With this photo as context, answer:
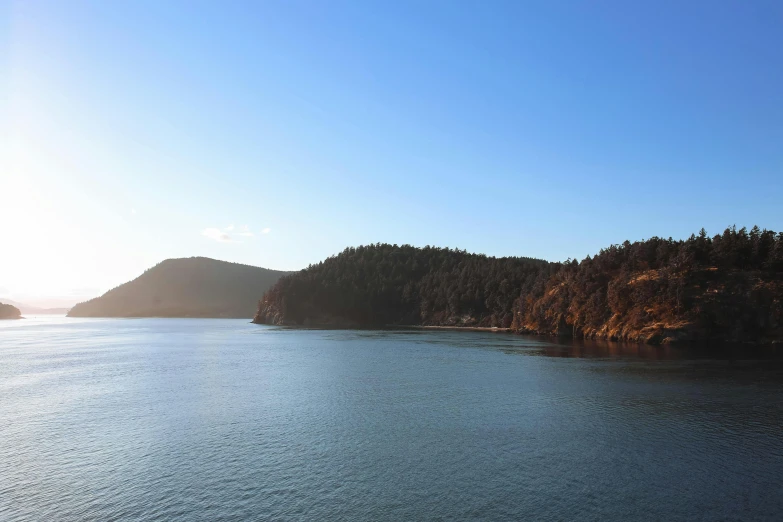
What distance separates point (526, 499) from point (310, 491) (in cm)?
1062

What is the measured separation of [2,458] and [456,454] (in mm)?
27716

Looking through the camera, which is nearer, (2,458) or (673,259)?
(2,458)

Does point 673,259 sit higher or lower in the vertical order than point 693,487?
higher

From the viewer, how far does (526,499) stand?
23.7 meters

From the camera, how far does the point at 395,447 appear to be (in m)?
32.2

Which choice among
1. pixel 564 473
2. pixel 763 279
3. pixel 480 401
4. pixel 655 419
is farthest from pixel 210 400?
pixel 763 279

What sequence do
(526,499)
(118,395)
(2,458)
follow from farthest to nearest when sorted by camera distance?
(118,395) → (2,458) → (526,499)

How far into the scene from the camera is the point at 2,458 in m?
30.0

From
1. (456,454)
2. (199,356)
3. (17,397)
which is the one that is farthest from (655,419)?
(199,356)

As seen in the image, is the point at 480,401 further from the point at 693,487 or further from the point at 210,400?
the point at 210,400

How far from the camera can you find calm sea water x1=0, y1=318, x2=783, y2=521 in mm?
23094

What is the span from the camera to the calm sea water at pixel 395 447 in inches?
909

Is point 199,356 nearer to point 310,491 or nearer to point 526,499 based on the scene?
point 310,491

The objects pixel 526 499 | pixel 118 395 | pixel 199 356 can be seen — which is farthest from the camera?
pixel 199 356
